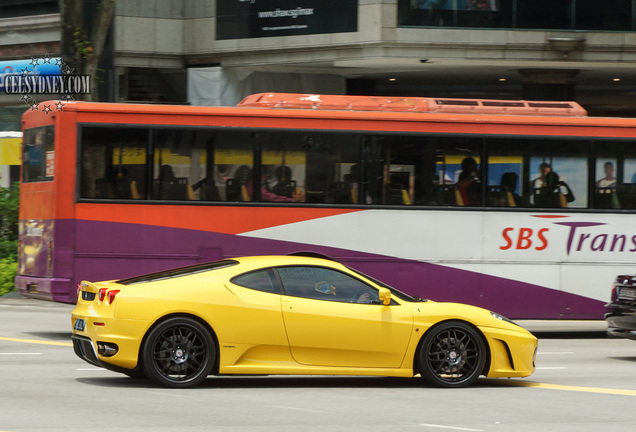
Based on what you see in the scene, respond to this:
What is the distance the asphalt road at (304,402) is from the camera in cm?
736

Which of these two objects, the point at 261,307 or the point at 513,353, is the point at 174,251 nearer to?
the point at 261,307

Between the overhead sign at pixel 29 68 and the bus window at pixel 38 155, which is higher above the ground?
the overhead sign at pixel 29 68

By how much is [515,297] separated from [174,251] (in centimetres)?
493

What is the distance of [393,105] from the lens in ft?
46.5

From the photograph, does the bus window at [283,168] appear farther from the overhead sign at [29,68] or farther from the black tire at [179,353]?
the overhead sign at [29,68]

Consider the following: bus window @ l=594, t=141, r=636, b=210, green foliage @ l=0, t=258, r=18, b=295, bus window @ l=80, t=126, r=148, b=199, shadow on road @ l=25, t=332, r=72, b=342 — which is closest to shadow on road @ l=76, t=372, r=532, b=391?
shadow on road @ l=25, t=332, r=72, b=342

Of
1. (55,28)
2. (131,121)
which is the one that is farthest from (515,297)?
(55,28)

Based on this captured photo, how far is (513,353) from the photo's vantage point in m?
9.45

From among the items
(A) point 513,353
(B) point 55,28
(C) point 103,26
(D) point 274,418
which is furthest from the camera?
(B) point 55,28

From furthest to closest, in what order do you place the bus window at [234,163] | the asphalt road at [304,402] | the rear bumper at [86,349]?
the bus window at [234,163], the rear bumper at [86,349], the asphalt road at [304,402]

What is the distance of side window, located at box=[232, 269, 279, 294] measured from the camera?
909 cm

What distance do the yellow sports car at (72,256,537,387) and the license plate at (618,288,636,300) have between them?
3299mm

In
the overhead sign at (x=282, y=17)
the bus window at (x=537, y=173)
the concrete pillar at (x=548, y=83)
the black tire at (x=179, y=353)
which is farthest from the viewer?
the concrete pillar at (x=548, y=83)

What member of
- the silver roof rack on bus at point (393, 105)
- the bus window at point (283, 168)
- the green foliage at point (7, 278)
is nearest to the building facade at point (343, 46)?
the green foliage at point (7, 278)
